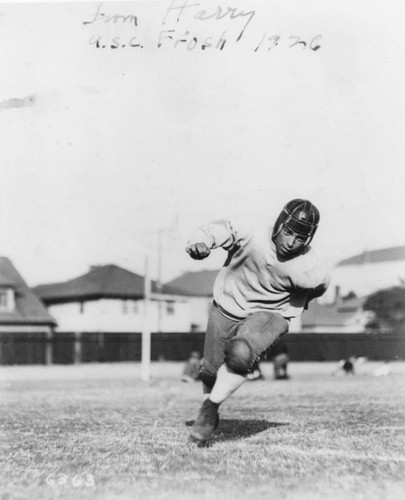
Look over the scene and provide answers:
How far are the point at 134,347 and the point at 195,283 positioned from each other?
12.5 metres

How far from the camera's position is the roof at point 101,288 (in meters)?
39.8

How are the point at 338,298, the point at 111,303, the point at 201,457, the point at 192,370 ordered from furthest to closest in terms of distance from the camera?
1. the point at 338,298
2. the point at 111,303
3. the point at 192,370
4. the point at 201,457

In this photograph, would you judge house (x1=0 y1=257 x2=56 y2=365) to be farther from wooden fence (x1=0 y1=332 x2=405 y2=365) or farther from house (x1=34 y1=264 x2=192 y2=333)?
house (x1=34 y1=264 x2=192 y2=333)

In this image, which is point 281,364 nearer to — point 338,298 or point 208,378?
point 208,378

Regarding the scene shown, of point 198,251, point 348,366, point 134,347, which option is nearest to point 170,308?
point 134,347

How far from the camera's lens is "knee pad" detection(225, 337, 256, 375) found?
3936mm

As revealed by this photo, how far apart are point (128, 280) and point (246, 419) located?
35883mm

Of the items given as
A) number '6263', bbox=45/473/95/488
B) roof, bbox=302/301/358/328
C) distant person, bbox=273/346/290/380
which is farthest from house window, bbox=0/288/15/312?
number '6263', bbox=45/473/95/488

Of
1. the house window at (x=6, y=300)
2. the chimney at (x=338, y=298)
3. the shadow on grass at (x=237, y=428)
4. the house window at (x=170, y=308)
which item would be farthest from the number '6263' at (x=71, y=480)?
the chimney at (x=338, y=298)

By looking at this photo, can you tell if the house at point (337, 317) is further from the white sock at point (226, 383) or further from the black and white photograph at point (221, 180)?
the white sock at point (226, 383)

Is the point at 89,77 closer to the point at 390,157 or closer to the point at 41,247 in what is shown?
A: the point at 390,157

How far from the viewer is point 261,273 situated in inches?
166

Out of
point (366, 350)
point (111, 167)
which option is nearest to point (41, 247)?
point (111, 167)

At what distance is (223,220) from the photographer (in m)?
4.16
